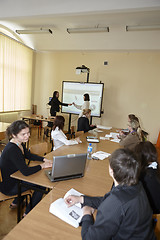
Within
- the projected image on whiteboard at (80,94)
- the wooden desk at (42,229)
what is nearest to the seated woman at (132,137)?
the wooden desk at (42,229)

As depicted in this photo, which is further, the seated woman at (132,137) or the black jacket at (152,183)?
the seated woman at (132,137)

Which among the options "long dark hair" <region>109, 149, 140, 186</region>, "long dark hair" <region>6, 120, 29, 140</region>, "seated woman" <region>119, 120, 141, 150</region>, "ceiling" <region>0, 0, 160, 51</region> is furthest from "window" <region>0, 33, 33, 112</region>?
"long dark hair" <region>109, 149, 140, 186</region>

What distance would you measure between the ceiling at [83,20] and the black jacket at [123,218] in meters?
3.48

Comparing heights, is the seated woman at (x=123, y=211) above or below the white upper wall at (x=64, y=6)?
below

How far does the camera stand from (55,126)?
9.09 feet

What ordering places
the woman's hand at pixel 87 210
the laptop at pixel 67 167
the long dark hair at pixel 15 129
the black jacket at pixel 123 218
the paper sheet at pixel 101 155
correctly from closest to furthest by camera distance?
the black jacket at pixel 123 218 < the woman's hand at pixel 87 210 < the laptop at pixel 67 167 < the long dark hair at pixel 15 129 < the paper sheet at pixel 101 155

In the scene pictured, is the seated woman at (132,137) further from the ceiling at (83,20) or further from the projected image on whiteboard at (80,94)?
the projected image on whiteboard at (80,94)

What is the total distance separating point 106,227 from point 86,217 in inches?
8.8

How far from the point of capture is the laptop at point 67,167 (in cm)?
144

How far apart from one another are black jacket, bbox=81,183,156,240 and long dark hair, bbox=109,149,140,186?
4cm

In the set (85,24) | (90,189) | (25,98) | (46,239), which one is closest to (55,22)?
(85,24)

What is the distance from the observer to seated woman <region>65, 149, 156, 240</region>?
0.83m

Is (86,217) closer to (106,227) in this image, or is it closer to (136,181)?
(106,227)

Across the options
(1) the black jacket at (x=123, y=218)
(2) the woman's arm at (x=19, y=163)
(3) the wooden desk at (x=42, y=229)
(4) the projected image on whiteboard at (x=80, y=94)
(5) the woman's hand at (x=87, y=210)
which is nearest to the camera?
(1) the black jacket at (x=123, y=218)
